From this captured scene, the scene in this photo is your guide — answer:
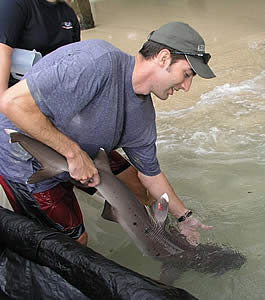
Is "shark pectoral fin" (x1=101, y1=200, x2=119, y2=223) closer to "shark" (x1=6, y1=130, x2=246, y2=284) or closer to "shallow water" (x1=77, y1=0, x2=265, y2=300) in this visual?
"shark" (x1=6, y1=130, x2=246, y2=284)

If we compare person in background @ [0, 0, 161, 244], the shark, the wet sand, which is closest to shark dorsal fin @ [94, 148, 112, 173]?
the shark

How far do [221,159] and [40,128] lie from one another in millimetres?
2095

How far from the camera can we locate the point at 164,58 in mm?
1677

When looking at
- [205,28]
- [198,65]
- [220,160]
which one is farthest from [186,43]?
[205,28]

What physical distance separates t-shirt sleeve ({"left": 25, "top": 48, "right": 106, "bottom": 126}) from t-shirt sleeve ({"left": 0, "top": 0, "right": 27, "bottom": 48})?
305mm

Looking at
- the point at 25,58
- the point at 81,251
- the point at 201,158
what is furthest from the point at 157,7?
the point at 81,251

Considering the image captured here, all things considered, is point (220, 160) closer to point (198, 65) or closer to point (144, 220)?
point (144, 220)

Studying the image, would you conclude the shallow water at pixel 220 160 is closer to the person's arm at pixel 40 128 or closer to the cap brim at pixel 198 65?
the person's arm at pixel 40 128

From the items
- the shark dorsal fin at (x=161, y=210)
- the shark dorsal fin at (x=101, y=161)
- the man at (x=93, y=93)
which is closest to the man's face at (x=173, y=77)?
the man at (x=93, y=93)

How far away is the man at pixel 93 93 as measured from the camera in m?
1.65

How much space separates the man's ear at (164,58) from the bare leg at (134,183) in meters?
0.91

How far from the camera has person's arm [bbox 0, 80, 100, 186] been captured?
5.44ft

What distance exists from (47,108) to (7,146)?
0.36 metres

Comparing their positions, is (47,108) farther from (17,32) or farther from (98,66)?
(17,32)
